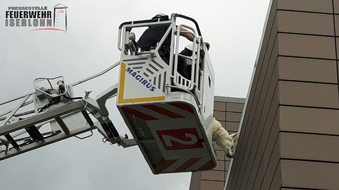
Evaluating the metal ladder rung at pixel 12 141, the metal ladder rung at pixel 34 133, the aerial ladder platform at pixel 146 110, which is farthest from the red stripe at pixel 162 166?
the metal ladder rung at pixel 12 141

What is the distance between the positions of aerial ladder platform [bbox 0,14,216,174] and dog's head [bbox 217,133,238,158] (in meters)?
0.57

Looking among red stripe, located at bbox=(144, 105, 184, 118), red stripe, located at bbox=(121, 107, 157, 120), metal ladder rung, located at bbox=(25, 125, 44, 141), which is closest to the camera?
red stripe, located at bbox=(144, 105, 184, 118)

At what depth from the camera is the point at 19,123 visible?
12648 millimetres

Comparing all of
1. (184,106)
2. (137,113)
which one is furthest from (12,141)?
(184,106)

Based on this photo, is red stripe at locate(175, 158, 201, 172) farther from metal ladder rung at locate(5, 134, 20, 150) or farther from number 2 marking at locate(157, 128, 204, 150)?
metal ladder rung at locate(5, 134, 20, 150)

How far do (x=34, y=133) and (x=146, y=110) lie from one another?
330 centimetres

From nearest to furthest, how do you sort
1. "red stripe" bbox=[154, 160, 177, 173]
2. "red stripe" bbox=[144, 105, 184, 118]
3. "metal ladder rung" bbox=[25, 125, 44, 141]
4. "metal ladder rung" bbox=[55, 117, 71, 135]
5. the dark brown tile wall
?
the dark brown tile wall
"red stripe" bbox=[144, 105, 184, 118]
"red stripe" bbox=[154, 160, 177, 173]
"metal ladder rung" bbox=[55, 117, 71, 135]
"metal ladder rung" bbox=[25, 125, 44, 141]

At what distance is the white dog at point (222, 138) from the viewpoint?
40.1ft

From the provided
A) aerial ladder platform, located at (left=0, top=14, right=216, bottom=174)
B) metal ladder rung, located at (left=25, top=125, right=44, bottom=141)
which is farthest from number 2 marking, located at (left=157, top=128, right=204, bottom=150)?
metal ladder rung, located at (left=25, top=125, right=44, bottom=141)

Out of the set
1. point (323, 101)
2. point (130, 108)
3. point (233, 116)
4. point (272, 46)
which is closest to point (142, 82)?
point (130, 108)

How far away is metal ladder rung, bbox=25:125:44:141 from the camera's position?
12969mm

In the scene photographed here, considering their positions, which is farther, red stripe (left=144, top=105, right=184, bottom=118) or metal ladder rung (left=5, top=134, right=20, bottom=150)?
metal ladder rung (left=5, top=134, right=20, bottom=150)

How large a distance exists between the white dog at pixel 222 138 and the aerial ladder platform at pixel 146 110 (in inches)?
14.1

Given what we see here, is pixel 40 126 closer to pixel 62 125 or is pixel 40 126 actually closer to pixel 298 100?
pixel 62 125
